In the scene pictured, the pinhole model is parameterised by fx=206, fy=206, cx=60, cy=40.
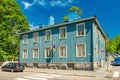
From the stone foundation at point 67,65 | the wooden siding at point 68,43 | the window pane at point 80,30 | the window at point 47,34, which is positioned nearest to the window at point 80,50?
the wooden siding at point 68,43

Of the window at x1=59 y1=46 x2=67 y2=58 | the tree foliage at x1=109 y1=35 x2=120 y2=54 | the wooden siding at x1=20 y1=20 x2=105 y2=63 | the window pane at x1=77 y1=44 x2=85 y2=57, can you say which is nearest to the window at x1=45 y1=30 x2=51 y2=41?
the wooden siding at x1=20 y1=20 x2=105 y2=63

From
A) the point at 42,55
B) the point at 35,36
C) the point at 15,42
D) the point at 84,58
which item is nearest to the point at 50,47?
the point at 42,55

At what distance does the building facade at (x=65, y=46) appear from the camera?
91.0 ft

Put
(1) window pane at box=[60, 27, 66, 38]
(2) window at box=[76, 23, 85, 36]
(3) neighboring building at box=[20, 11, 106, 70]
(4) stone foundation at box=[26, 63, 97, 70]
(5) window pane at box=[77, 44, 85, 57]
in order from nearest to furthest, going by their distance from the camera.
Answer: (4) stone foundation at box=[26, 63, 97, 70], (3) neighboring building at box=[20, 11, 106, 70], (5) window pane at box=[77, 44, 85, 57], (2) window at box=[76, 23, 85, 36], (1) window pane at box=[60, 27, 66, 38]

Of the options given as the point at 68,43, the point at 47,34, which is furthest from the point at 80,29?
the point at 47,34

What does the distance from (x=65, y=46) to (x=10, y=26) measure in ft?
65.1

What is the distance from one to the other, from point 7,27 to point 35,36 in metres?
11.6

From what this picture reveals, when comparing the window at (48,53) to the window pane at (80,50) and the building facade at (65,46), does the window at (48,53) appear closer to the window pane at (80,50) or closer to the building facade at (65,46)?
the building facade at (65,46)

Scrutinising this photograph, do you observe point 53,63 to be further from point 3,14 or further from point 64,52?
point 3,14

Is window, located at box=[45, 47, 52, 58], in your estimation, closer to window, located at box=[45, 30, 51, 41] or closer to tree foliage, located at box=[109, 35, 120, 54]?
window, located at box=[45, 30, 51, 41]

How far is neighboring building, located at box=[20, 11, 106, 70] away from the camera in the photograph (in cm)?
2773

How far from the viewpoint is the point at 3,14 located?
4478 centimetres

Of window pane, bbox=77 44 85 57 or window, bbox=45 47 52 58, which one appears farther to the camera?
window, bbox=45 47 52 58

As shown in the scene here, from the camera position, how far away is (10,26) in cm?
4609
